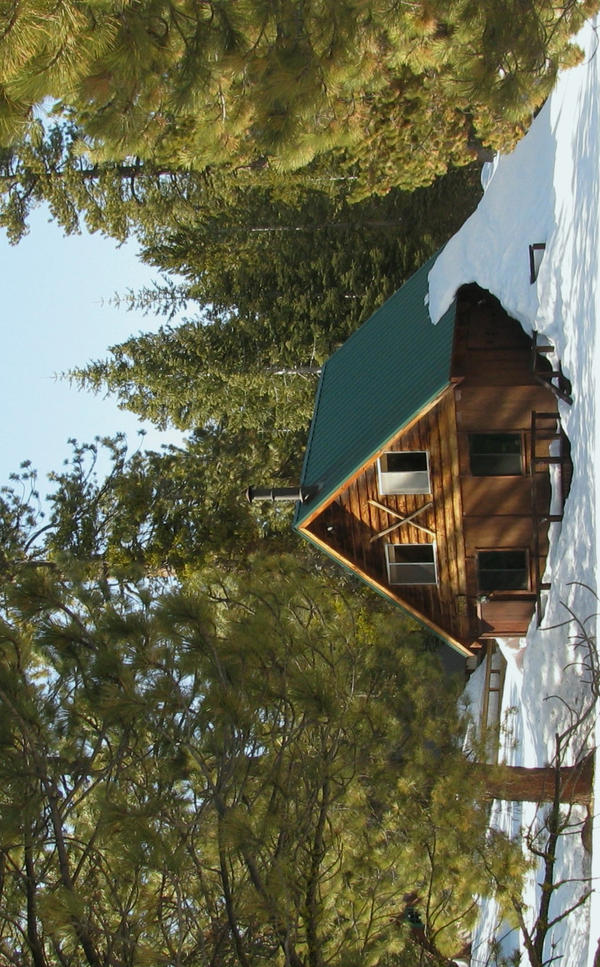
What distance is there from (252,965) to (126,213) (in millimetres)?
25367

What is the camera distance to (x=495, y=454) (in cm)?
1541

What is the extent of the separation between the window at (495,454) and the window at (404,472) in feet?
2.87

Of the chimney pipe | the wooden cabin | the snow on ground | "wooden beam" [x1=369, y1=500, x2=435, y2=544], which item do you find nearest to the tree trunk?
A: the snow on ground

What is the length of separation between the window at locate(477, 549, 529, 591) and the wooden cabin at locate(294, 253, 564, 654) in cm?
2

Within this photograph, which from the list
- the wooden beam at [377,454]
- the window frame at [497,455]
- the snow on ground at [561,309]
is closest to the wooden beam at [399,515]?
the wooden beam at [377,454]

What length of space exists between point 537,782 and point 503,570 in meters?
5.20

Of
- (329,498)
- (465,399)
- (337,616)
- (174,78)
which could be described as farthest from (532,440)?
(174,78)

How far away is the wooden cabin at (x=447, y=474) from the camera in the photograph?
49.0 ft

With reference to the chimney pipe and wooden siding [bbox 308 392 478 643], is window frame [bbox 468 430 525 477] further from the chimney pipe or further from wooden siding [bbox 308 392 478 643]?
the chimney pipe

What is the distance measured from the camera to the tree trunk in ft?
32.7

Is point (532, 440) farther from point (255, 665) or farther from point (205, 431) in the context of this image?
point (205, 431)

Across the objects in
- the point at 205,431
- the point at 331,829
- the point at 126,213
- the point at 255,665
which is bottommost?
the point at 331,829

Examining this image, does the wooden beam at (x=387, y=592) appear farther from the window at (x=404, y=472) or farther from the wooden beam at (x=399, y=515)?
the window at (x=404, y=472)

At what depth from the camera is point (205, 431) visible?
1228 inches
